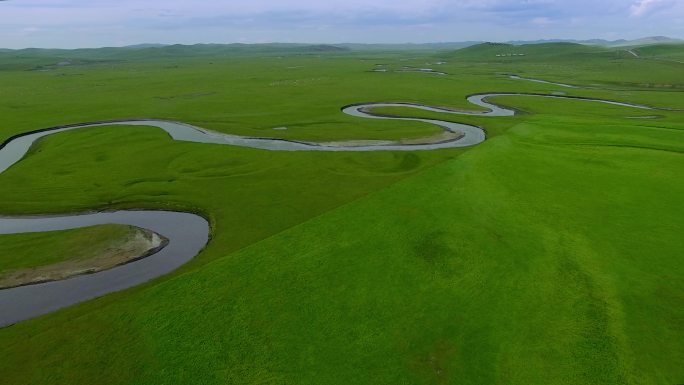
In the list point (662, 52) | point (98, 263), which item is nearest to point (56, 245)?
point (98, 263)

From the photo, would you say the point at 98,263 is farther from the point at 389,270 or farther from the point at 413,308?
the point at 413,308

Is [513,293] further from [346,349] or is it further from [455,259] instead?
[346,349]

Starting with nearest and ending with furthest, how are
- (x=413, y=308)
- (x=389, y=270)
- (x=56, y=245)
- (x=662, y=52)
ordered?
(x=413, y=308), (x=389, y=270), (x=56, y=245), (x=662, y=52)

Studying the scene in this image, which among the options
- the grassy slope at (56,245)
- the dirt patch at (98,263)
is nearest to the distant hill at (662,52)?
the dirt patch at (98,263)

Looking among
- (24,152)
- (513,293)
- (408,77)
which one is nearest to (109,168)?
(24,152)

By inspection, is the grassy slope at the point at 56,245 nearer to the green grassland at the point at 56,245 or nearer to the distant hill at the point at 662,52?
the green grassland at the point at 56,245

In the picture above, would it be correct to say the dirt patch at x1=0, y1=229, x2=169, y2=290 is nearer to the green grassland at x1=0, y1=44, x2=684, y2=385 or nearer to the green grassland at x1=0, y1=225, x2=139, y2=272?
the green grassland at x1=0, y1=225, x2=139, y2=272
